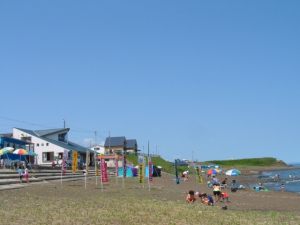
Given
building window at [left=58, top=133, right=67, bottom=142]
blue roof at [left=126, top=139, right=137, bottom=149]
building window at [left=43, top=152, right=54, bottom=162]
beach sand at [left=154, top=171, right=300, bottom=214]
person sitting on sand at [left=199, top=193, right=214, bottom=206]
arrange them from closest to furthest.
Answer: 1. person sitting on sand at [left=199, top=193, right=214, bottom=206]
2. beach sand at [left=154, top=171, right=300, bottom=214]
3. building window at [left=43, top=152, right=54, bottom=162]
4. building window at [left=58, top=133, right=67, bottom=142]
5. blue roof at [left=126, top=139, right=137, bottom=149]

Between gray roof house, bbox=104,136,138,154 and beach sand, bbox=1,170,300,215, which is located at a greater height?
gray roof house, bbox=104,136,138,154

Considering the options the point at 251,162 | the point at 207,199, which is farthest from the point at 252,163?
the point at 207,199

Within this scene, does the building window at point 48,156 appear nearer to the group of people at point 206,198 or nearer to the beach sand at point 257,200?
the beach sand at point 257,200

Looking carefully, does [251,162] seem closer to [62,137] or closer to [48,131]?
[62,137]

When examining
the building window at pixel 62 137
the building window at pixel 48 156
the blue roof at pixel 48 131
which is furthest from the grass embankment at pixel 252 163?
the building window at pixel 48 156

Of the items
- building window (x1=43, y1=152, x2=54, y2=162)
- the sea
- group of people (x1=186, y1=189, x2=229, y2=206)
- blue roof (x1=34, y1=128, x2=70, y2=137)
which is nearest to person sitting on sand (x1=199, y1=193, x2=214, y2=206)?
group of people (x1=186, y1=189, x2=229, y2=206)

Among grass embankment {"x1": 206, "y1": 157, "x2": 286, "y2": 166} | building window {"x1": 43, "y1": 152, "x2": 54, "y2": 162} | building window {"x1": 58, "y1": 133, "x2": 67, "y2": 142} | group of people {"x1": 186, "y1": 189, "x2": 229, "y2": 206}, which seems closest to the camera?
group of people {"x1": 186, "y1": 189, "x2": 229, "y2": 206}

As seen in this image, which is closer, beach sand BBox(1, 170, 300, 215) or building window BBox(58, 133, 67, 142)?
beach sand BBox(1, 170, 300, 215)

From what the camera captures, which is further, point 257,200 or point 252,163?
point 252,163

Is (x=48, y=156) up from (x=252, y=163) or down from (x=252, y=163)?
up

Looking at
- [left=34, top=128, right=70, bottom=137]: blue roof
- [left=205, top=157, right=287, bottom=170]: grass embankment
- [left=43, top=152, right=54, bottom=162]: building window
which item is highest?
[left=34, top=128, right=70, bottom=137]: blue roof

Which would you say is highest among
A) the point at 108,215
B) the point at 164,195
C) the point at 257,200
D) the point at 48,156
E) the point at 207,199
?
the point at 48,156

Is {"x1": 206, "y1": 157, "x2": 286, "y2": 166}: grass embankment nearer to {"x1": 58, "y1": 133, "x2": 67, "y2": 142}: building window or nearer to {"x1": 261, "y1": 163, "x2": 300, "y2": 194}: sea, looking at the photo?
{"x1": 261, "y1": 163, "x2": 300, "y2": 194}: sea

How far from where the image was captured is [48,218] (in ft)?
47.8
